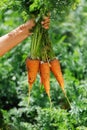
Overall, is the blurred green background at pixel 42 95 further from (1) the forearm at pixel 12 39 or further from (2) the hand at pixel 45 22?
(1) the forearm at pixel 12 39

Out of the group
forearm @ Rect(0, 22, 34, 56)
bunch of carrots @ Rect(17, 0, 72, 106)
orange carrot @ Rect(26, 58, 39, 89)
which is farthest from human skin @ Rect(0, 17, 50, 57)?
orange carrot @ Rect(26, 58, 39, 89)

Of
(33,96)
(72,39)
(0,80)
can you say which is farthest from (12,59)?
(72,39)

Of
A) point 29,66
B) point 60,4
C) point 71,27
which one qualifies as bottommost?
point 71,27

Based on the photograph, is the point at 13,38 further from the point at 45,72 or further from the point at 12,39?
the point at 45,72

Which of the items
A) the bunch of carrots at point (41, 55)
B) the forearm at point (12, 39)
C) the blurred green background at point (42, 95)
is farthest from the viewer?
the blurred green background at point (42, 95)

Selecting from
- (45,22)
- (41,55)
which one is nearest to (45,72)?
(41,55)

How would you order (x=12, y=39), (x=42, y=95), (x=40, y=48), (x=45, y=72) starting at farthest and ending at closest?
(x=42, y=95) < (x=45, y=72) < (x=40, y=48) < (x=12, y=39)

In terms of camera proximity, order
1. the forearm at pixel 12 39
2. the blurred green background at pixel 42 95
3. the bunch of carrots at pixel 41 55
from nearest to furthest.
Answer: the forearm at pixel 12 39, the bunch of carrots at pixel 41 55, the blurred green background at pixel 42 95

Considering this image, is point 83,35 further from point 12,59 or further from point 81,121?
point 81,121

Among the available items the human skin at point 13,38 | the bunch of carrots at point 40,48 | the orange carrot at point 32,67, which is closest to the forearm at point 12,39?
the human skin at point 13,38
